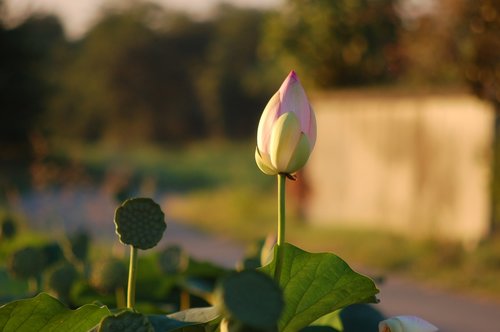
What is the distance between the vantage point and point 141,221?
1.20 meters

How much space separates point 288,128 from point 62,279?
1.02 m

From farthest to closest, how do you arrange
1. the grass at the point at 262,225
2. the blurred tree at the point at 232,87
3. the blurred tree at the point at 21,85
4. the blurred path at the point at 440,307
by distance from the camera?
the blurred tree at the point at 232,87, the blurred tree at the point at 21,85, the grass at the point at 262,225, the blurred path at the point at 440,307

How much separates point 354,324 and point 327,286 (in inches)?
13.6

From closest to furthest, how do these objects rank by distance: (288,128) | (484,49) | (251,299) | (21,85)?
(251,299) < (288,128) < (484,49) < (21,85)

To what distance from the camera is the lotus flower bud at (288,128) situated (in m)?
1.09

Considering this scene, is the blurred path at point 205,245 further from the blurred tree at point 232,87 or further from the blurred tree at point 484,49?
the blurred tree at point 232,87

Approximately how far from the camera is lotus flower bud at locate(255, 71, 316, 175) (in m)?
1.09

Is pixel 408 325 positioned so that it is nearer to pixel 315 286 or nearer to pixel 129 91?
pixel 315 286

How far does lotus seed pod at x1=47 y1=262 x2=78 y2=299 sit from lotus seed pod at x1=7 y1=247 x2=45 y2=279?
0.08 m

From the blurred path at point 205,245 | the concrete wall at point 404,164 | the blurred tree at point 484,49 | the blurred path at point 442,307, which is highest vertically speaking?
the blurred tree at point 484,49

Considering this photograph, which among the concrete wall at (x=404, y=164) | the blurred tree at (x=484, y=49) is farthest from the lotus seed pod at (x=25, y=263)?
the blurred tree at (x=484, y=49)

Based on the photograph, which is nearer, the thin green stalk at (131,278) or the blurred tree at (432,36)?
the thin green stalk at (131,278)

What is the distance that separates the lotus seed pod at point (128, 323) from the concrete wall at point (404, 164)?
11.5 meters

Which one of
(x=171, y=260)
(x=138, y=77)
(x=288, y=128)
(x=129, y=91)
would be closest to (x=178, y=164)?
(x=129, y=91)
